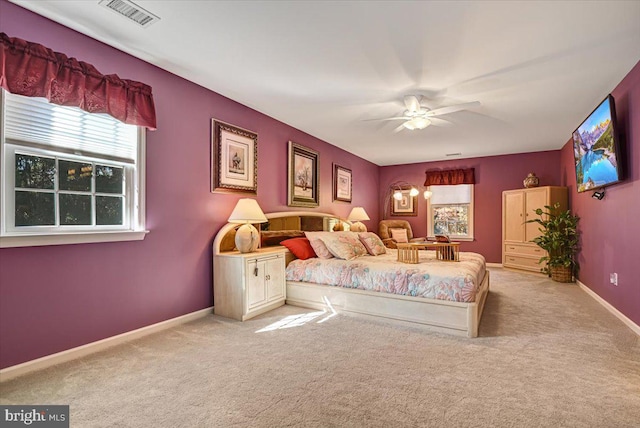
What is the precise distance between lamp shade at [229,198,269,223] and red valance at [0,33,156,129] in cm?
115

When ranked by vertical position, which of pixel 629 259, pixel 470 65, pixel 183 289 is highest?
pixel 470 65

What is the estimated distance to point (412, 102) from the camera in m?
3.33

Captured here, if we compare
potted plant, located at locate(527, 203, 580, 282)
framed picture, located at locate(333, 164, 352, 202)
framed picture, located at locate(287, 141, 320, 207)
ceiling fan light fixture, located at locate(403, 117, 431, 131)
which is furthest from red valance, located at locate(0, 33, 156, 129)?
potted plant, located at locate(527, 203, 580, 282)

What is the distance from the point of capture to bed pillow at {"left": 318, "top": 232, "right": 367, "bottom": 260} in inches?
152

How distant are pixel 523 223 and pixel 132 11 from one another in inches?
257

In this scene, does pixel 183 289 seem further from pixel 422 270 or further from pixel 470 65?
pixel 470 65

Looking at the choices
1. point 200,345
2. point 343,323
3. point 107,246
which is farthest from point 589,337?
point 107,246

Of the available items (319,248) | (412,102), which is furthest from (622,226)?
(319,248)

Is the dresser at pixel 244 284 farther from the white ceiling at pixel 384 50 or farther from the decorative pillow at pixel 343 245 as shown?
the white ceiling at pixel 384 50

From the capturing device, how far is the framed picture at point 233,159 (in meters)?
3.45

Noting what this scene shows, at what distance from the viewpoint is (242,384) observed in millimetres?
1988

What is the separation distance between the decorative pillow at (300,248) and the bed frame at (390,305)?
111mm

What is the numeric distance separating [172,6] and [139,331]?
2.56 m

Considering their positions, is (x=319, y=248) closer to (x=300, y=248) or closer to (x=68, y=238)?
(x=300, y=248)
